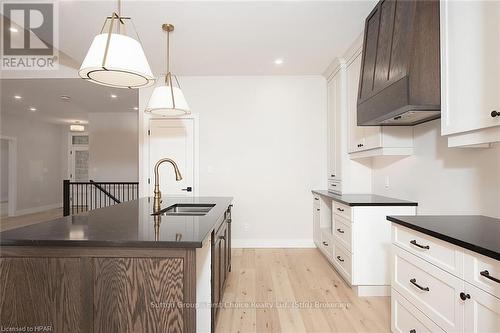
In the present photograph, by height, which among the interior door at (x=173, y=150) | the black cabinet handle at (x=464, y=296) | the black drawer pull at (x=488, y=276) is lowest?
the black cabinet handle at (x=464, y=296)

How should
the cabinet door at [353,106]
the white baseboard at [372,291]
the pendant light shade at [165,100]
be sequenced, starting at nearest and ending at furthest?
1. the pendant light shade at [165,100]
2. the white baseboard at [372,291]
3. the cabinet door at [353,106]

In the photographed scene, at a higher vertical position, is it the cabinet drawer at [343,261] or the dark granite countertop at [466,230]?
the dark granite countertop at [466,230]

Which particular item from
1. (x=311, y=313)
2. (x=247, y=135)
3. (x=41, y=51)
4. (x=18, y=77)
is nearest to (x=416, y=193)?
(x=311, y=313)

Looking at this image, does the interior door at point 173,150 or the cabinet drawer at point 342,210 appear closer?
the cabinet drawer at point 342,210

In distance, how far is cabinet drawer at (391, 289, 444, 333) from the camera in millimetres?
1472

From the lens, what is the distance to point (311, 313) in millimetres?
2287

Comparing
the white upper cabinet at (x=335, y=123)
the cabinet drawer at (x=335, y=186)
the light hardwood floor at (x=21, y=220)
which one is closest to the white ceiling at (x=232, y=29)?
the white upper cabinet at (x=335, y=123)

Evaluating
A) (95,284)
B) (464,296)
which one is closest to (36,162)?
(95,284)

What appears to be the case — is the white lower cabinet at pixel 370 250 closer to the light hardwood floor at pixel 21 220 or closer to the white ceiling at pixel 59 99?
the white ceiling at pixel 59 99

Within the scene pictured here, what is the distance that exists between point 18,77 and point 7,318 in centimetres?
452

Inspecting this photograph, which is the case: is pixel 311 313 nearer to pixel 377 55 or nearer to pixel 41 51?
Result: pixel 377 55

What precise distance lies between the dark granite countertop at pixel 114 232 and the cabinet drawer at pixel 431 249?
121 cm

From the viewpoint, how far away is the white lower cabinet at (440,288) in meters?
1.13

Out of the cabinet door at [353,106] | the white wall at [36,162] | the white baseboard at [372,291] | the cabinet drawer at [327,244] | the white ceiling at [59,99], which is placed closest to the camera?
the white baseboard at [372,291]
